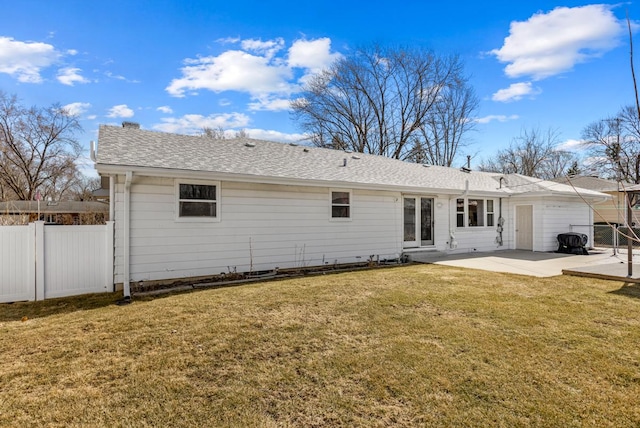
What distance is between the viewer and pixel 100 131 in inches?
349

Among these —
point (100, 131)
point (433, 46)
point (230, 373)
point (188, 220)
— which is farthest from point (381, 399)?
point (433, 46)

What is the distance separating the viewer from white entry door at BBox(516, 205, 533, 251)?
1355cm

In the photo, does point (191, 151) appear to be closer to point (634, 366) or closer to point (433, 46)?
point (634, 366)

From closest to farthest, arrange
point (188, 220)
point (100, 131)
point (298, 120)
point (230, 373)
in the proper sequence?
point (230, 373) → point (188, 220) → point (100, 131) → point (298, 120)

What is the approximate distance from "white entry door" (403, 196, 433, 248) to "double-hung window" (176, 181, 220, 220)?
6.42 m

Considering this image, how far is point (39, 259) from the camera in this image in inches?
252

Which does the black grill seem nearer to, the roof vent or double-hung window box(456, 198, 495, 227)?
double-hung window box(456, 198, 495, 227)

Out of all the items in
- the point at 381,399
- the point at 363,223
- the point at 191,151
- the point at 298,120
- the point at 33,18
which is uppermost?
the point at 298,120

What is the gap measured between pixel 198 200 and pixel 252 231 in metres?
1.53

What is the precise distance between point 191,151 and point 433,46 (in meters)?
22.7

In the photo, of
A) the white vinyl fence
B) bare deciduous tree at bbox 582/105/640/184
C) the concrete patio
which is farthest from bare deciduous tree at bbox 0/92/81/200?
bare deciduous tree at bbox 582/105/640/184

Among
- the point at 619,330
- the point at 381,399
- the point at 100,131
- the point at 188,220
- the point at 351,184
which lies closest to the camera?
the point at 381,399

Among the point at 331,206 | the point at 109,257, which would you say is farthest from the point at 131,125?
the point at 331,206

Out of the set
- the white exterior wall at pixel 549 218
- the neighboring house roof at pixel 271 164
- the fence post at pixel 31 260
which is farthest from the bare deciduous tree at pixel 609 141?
the fence post at pixel 31 260
